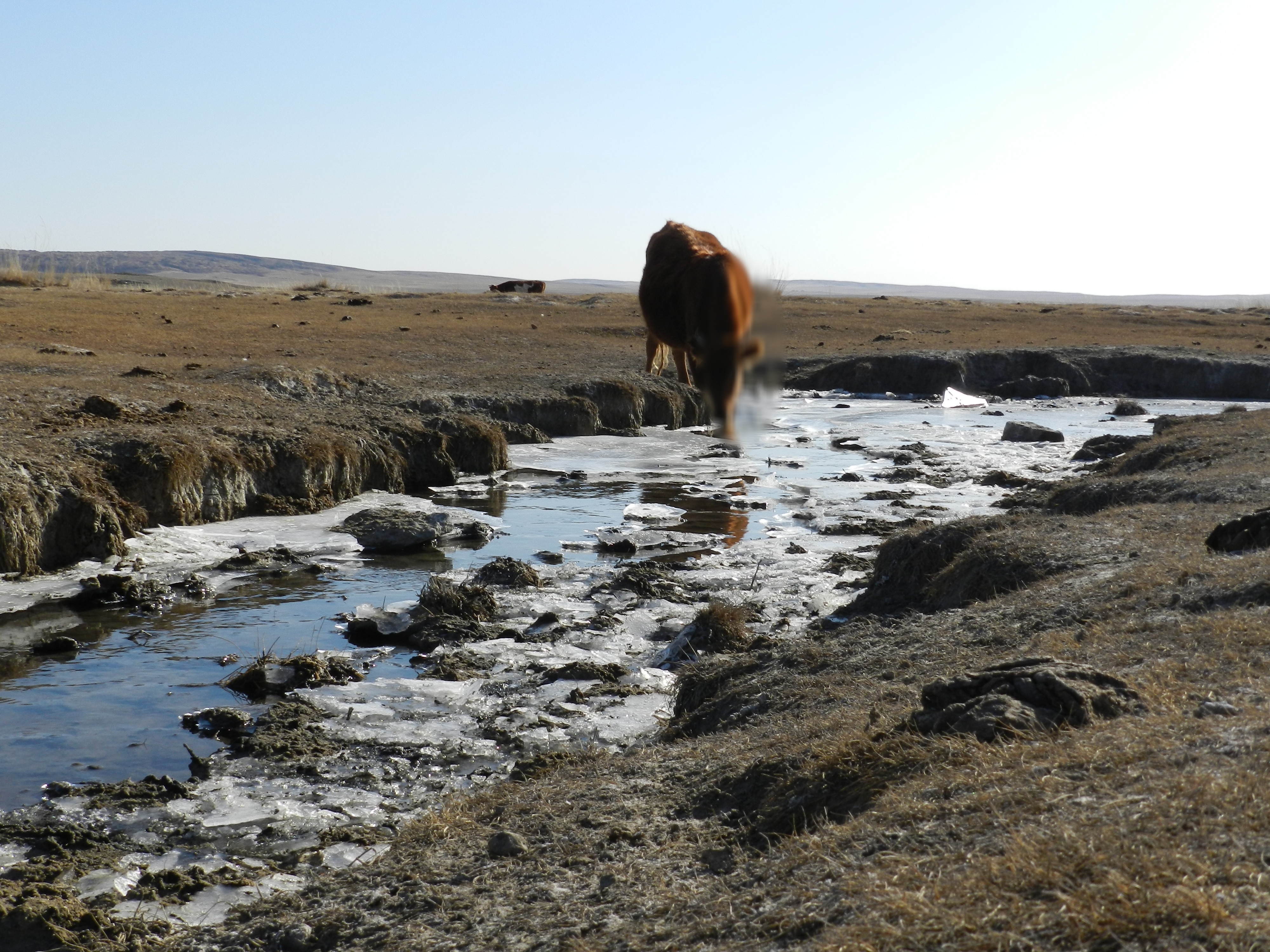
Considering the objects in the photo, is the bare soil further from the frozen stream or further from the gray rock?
the gray rock

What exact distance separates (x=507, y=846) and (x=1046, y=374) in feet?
128

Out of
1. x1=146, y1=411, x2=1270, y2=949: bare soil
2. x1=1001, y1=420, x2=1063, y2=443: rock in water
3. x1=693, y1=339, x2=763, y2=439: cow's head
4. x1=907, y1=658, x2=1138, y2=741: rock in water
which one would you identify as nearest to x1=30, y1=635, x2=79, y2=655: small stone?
x1=146, y1=411, x2=1270, y2=949: bare soil

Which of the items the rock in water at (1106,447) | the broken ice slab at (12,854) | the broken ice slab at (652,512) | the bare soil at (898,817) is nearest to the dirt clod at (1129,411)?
the rock in water at (1106,447)

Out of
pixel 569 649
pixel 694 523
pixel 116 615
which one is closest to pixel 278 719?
pixel 569 649

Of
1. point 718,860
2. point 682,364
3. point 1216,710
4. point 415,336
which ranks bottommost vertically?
point 718,860

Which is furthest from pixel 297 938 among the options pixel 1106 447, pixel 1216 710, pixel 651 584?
pixel 1106 447

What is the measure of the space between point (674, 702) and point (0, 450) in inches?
347

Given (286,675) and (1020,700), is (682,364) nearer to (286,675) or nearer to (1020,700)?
(1020,700)

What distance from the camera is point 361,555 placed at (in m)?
13.8

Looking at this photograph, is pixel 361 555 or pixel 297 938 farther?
pixel 361 555

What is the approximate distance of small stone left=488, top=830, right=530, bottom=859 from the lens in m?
5.27

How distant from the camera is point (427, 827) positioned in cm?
595

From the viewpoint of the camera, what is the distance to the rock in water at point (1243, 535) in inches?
315

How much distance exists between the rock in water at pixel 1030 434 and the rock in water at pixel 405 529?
1616 cm
